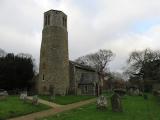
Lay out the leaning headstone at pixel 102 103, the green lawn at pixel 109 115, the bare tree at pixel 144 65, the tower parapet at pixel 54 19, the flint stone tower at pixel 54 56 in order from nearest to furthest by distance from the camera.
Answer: the green lawn at pixel 109 115, the leaning headstone at pixel 102 103, the flint stone tower at pixel 54 56, the tower parapet at pixel 54 19, the bare tree at pixel 144 65

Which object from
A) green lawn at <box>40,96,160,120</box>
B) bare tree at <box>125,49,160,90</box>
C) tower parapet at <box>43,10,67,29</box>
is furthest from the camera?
bare tree at <box>125,49,160,90</box>

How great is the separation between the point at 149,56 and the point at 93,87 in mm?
23077

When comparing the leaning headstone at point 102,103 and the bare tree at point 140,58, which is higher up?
the bare tree at point 140,58

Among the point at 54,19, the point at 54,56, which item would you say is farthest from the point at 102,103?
the point at 54,19

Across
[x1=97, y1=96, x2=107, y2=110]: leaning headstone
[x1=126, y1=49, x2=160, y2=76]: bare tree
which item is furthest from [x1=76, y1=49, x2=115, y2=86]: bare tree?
[x1=97, y1=96, x2=107, y2=110]: leaning headstone

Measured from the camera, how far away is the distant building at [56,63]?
42.2 meters

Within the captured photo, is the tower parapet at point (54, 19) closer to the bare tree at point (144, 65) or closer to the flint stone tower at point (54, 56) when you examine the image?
the flint stone tower at point (54, 56)

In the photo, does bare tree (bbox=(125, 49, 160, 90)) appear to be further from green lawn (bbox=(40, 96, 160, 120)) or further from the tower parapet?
green lawn (bbox=(40, 96, 160, 120))


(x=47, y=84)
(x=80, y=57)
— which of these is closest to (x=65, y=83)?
(x=47, y=84)

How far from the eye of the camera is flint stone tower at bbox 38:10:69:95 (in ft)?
138

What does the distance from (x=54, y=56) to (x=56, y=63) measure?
1299mm

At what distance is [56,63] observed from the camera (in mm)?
42688

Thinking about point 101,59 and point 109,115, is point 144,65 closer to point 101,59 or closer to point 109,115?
point 101,59

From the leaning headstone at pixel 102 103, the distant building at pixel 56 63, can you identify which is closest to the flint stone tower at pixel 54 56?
the distant building at pixel 56 63
